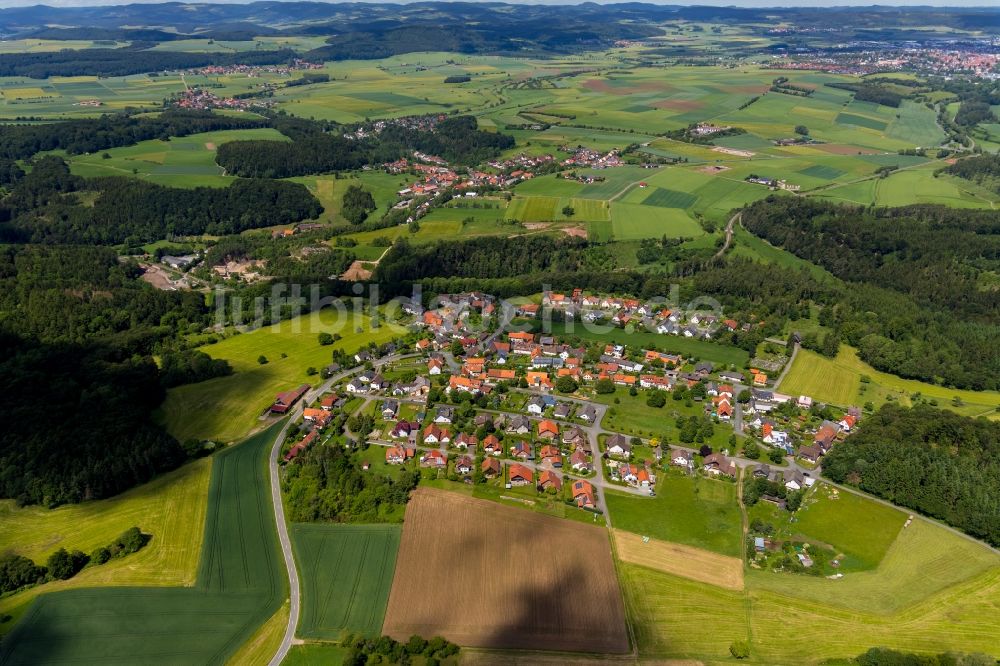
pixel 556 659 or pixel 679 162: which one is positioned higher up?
pixel 679 162

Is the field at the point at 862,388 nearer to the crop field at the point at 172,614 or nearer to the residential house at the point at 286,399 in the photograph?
the residential house at the point at 286,399

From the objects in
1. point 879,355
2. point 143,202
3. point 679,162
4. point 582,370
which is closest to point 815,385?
point 879,355

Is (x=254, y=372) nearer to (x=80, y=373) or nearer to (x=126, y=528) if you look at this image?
(x=80, y=373)

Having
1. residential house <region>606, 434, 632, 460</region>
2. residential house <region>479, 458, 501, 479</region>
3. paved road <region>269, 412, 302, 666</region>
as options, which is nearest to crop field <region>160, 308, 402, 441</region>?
paved road <region>269, 412, 302, 666</region>

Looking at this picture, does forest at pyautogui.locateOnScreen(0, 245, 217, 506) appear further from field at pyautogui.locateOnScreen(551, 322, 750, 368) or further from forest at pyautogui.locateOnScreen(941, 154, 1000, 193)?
forest at pyautogui.locateOnScreen(941, 154, 1000, 193)

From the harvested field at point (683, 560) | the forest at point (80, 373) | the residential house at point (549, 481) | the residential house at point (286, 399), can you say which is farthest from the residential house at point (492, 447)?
the forest at point (80, 373)

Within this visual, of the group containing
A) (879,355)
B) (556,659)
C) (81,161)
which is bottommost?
(556,659)

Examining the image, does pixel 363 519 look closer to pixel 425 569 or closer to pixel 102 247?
pixel 425 569
